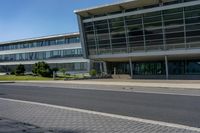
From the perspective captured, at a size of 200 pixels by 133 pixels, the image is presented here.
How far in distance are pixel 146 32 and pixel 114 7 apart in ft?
22.0

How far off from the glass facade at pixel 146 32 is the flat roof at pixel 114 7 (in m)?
1.47

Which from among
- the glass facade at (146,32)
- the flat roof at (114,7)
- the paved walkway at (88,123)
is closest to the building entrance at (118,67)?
the glass facade at (146,32)

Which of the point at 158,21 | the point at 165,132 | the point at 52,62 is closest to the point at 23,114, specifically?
the point at 165,132

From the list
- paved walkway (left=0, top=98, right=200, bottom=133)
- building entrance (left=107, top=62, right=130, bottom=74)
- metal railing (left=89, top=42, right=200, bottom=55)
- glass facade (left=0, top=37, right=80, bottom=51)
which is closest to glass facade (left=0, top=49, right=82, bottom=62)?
glass facade (left=0, top=37, right=80, bottom=51)

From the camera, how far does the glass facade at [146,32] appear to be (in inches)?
1780

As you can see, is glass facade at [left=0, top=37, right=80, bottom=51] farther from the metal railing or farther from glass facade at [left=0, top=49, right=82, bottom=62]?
the metal railing

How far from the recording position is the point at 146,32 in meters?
49.8

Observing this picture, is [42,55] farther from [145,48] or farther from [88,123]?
[88,123]

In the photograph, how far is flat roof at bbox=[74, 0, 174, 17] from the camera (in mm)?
48500

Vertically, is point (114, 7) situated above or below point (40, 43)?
above

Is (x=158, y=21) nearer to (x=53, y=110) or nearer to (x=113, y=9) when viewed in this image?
(x=113, y=9)

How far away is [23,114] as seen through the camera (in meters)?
12.1

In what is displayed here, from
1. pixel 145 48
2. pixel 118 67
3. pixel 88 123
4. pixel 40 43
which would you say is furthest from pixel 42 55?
pixel 88 123

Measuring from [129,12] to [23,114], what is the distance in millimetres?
40955
